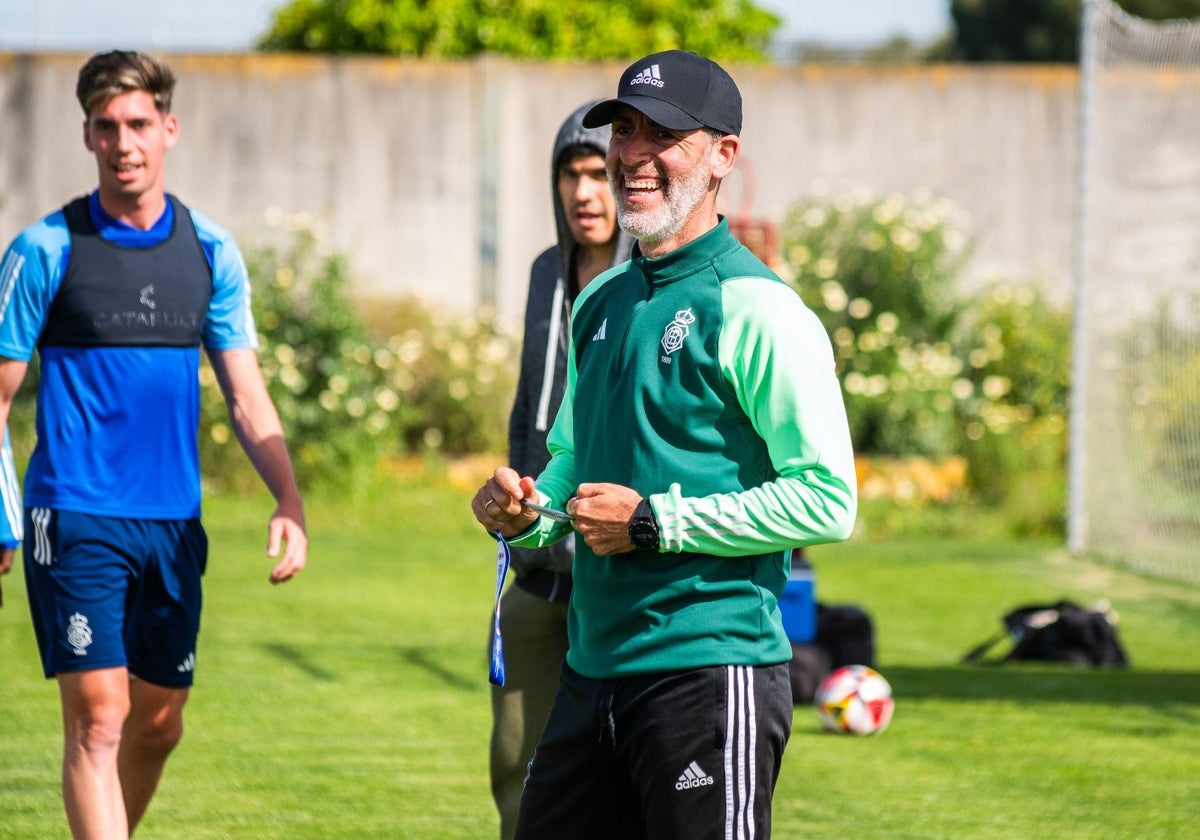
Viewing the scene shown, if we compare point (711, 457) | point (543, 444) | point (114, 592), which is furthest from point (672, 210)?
point (114, 592)

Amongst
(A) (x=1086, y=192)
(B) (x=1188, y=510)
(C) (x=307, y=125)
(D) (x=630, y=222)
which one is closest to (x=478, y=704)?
(D) (x=630, y=222)

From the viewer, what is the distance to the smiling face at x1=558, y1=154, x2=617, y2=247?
15.6 feet

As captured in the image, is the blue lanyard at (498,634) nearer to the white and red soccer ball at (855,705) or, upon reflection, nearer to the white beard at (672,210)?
the white beard at (672,210)

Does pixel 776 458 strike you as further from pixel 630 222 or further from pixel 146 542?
pixel 146 542

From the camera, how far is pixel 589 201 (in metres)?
4.76

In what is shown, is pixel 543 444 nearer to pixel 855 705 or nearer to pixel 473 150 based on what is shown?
pixel 855 705

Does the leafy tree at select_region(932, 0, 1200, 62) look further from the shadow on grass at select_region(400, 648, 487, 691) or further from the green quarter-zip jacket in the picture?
the green quarter-zip jacket

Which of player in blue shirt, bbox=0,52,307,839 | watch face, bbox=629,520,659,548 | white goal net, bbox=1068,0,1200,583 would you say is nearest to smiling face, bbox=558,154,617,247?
player in blue shirt, bbox=0,52,307,839

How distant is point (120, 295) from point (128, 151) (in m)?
0.39

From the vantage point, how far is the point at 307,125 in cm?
1655

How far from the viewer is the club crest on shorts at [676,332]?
10.4ft

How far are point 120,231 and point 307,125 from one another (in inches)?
483

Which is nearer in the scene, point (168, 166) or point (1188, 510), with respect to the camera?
point (1188, 510)

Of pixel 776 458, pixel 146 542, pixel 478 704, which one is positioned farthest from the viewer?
pixel 478 704
